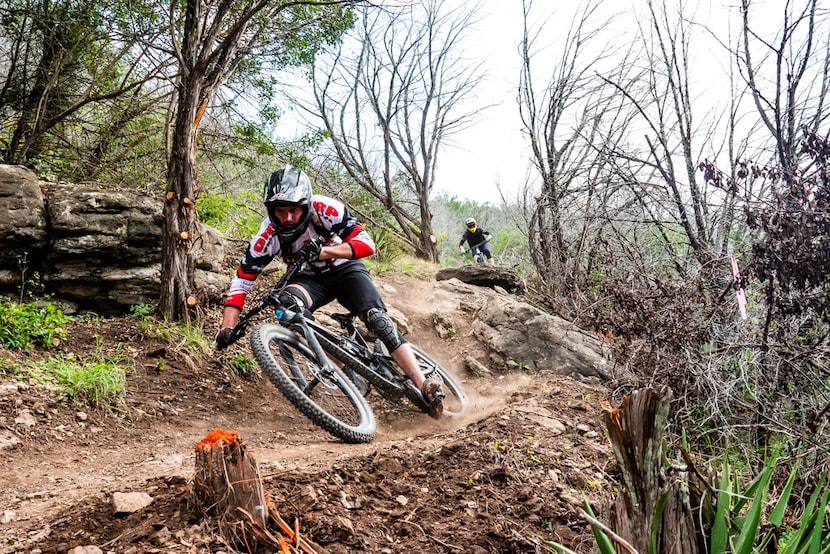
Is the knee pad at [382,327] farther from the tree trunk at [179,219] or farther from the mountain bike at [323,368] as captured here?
the tree trunk at [179,219]

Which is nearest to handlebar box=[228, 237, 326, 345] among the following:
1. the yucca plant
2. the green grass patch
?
the green grass patch

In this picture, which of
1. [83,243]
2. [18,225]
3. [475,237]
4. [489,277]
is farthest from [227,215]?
[475,237]

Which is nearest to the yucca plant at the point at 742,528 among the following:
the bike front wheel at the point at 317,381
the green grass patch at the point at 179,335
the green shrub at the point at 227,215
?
the bike front wheel at the point at 317,381

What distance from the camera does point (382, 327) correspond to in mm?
4871

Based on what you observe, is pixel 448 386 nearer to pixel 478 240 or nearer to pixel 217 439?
pixel 217 439

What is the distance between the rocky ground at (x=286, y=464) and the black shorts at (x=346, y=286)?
1137mm

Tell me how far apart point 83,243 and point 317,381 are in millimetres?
3793

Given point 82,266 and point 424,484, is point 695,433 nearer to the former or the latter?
point 424,484

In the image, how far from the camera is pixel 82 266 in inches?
250

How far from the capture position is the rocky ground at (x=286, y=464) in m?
2.21

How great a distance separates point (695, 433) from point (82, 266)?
251 inches

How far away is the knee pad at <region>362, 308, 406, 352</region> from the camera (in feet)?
16.0

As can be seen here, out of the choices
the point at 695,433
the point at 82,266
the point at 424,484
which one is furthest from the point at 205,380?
the point at 695,433

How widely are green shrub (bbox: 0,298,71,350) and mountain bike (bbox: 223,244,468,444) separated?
2.07 m
